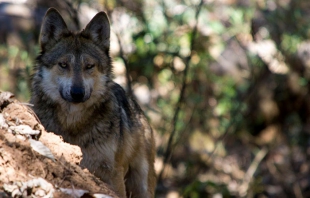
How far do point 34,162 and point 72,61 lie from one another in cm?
231

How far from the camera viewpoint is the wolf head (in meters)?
6.20

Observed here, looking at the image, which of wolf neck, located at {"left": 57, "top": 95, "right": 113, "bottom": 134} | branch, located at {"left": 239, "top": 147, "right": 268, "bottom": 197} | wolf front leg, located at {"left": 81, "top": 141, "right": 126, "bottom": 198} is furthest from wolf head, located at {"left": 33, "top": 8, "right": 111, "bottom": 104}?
branch, located at {"left": 239, "top": 147, "right": 268, "bottom": 197}

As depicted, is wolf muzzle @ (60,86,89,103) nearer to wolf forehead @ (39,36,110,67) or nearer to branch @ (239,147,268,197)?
wolf forehead @ (39,36,110,67)

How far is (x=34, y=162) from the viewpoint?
165 inches

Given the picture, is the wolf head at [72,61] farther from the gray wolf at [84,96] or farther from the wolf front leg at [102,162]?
the wolf front leg at [102,162]

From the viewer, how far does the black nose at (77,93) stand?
6090 mm

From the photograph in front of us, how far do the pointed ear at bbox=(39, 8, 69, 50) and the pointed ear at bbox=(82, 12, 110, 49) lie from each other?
0.29m

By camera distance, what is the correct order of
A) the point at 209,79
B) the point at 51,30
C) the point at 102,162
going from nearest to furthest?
the point at 102,162
the point at 51,30
the point at 209,79

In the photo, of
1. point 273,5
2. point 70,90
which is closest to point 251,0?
point 273,5

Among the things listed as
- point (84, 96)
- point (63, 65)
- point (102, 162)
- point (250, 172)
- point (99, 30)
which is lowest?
point (250, 172)

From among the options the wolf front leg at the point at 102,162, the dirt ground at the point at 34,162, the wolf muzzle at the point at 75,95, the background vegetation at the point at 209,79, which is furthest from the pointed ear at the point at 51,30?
the background vegetation at the point at 209,79

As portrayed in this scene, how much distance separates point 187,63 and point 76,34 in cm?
413

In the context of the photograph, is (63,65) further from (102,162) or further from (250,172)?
(250,172)

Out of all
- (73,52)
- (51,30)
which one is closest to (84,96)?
(73,52)
